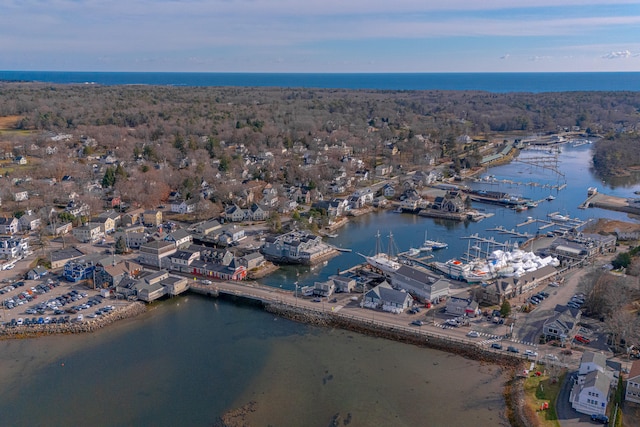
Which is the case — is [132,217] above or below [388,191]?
below

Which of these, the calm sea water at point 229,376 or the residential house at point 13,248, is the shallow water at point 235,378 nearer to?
the calm sea water at point 229,376

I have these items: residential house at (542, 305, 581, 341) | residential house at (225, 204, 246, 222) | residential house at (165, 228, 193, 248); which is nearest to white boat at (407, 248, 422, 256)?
residential house at (542, 305, 581, 341)

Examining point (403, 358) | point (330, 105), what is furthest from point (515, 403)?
point (330, 105)

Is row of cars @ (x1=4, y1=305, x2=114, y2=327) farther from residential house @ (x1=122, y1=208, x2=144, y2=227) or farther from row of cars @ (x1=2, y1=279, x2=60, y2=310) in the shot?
residential house @ (x1=122, y1=208, x2=144, y2=227)

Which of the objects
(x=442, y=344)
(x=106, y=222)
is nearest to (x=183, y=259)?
(x=106, y=222)

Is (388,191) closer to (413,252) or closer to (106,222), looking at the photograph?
(413,252)

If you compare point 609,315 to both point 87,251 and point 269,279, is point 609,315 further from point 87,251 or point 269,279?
point 87,251
